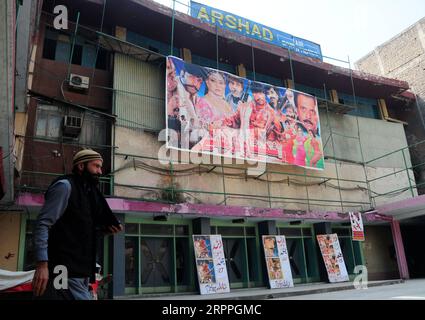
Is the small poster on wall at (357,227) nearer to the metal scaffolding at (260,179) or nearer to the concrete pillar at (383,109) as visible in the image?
the metal scaffolding at (260,179)

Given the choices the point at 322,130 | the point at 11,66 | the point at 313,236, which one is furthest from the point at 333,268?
the point at 11,66

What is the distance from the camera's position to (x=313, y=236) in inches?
595

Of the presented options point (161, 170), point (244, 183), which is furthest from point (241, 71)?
point (161, 170)

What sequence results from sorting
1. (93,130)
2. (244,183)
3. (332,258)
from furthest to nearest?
1. (332,258)
2. (244,183)
3. (93,130)

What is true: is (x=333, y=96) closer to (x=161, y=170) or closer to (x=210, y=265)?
(x=161, y=170)

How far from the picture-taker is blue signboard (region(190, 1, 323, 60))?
15.3 meters

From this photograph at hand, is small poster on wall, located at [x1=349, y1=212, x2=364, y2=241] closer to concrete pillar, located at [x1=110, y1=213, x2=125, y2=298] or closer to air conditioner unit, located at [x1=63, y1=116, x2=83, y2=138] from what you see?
concrete pillar, located at [x1=110, y1=213, x2=125, y2=298]

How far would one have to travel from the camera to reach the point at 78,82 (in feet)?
39.4

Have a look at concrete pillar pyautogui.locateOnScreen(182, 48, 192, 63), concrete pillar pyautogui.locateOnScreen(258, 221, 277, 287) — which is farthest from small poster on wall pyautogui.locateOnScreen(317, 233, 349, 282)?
concrete pillar pyautogui.locateOnScreen(182, 48, 192, 63)

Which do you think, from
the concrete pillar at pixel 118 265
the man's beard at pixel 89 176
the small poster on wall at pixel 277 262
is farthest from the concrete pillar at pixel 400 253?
the man's beard at pixel 89 176

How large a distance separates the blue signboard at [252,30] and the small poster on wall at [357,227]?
7.88m

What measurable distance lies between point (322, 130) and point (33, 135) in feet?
38.1

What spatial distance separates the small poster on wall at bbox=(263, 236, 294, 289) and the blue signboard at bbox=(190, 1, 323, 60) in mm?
8658

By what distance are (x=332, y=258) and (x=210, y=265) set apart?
5.29 metres
